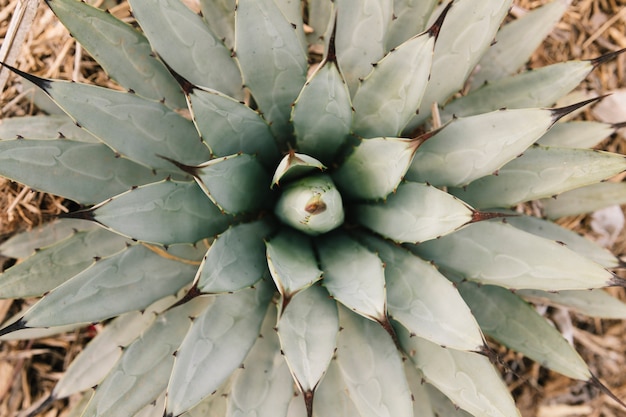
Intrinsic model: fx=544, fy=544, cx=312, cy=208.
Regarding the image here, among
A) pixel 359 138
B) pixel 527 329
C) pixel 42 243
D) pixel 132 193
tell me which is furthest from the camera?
pixel 42 243

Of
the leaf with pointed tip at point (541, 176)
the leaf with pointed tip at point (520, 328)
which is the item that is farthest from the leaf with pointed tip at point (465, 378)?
the leaf with pointed tip at point (541, 176)

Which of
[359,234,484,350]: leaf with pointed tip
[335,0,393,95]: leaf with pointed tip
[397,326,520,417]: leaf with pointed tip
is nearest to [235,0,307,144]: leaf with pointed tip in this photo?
[335,0,393,95]: leaf with pointed tip

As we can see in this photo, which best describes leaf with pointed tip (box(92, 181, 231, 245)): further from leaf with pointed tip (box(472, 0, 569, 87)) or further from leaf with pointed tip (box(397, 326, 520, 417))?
leaf with pointed tip (box(472, 0, 569, 87))

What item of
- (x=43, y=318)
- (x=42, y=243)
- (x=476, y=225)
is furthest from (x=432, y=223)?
(x=42, y=243)

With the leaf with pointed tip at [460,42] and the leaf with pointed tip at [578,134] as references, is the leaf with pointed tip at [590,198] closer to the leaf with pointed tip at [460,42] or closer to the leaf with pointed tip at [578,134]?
the leaf with pointed tip at [578,134]

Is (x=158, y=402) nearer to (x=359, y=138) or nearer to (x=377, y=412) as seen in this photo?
(x=377, y=412)

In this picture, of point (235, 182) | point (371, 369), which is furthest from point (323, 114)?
point (371, 369)

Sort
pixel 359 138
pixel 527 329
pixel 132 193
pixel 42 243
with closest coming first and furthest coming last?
pixel 132 193 < pixel 359 138 < pixel 527 329 < pixel 42 243

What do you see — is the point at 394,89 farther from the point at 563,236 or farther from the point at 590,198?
the point at 590,198
